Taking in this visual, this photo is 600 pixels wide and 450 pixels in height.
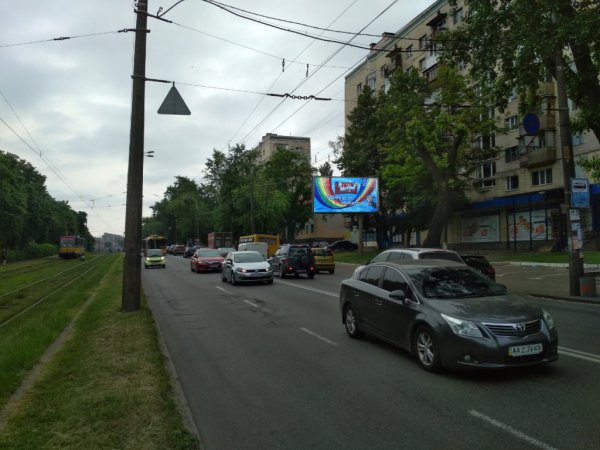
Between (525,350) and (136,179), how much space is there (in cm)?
942

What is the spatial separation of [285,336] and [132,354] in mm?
2855

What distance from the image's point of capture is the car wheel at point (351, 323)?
8.86m

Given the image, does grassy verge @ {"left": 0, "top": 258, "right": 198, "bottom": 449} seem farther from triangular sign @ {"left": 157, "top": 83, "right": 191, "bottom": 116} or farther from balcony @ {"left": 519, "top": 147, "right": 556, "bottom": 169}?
balcony @ {"left": 519, "top": 147, "right": 556, "bottom": 169}

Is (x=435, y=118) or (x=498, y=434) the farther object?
(x=435, y=118)

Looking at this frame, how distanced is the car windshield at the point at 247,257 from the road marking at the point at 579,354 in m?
15.7

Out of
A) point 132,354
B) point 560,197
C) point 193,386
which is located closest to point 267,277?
point 132,354

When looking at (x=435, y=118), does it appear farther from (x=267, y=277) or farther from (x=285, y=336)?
(x=285, y=336)

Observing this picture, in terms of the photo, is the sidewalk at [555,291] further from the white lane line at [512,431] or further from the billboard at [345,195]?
the billboard at [345,195]

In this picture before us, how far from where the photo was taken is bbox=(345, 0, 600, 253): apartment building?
113 ft

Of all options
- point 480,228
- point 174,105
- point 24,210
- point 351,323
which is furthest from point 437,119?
point 24,210

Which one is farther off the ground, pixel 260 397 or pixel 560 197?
pixel 560 197

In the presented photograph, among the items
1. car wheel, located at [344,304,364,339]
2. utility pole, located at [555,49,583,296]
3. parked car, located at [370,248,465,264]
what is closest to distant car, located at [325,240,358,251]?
utility pole, located at [555,49,583,296]

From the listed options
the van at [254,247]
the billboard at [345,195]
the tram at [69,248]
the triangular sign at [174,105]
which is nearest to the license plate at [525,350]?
the triangular sign at [174,105]

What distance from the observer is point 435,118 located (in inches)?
1019
